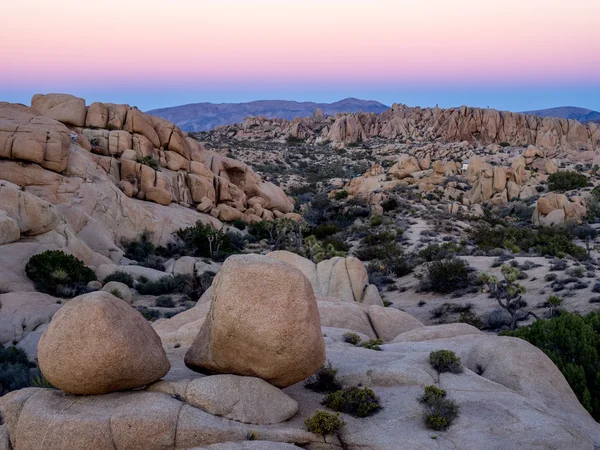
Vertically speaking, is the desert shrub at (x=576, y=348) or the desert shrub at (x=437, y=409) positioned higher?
the desert shrub at (x=437, y=409)

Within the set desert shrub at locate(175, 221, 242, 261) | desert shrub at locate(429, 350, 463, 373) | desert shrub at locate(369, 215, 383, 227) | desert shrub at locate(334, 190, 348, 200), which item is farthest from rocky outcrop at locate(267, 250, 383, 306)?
desert shrub at locate(334, 190, 348, 200)

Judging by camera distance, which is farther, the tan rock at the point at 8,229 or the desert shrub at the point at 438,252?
the desert shrub at the point at 438,252

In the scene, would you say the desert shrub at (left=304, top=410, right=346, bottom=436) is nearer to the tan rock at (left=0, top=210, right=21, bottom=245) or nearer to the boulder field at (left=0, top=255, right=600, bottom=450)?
the boulder field at (left=0, top=255, right=600, bottom=450)

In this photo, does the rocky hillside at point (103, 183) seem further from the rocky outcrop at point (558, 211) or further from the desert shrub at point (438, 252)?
the rocky outcrop at point (558, 211)

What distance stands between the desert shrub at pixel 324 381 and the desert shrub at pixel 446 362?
184 centimetres

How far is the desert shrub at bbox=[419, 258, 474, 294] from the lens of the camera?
21734 mm

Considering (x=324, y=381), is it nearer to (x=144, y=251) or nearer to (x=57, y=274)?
(x=57, y=274)

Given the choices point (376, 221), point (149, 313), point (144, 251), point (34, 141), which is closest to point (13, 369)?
point (149, 313)

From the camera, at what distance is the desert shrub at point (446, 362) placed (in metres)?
8.75

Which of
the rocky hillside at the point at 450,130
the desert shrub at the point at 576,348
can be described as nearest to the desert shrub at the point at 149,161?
the desert shrub at the point at 576,348

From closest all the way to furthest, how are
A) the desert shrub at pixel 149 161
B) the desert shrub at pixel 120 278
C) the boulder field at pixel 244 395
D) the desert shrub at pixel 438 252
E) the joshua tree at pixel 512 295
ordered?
the boulder field at pixel 244 395 → the joshua tree at pixel 512 295 → the desert shrub at pixel 120 278 → the desert shrub at pixel 438 252 → the desert shrub at pixel 149 161

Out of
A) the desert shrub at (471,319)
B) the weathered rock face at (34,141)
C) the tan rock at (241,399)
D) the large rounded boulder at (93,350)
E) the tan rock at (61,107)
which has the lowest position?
the desert shrub at (471,319)

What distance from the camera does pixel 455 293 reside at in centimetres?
2127

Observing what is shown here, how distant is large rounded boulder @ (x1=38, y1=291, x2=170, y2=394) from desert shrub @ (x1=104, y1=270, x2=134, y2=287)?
48.8ft
